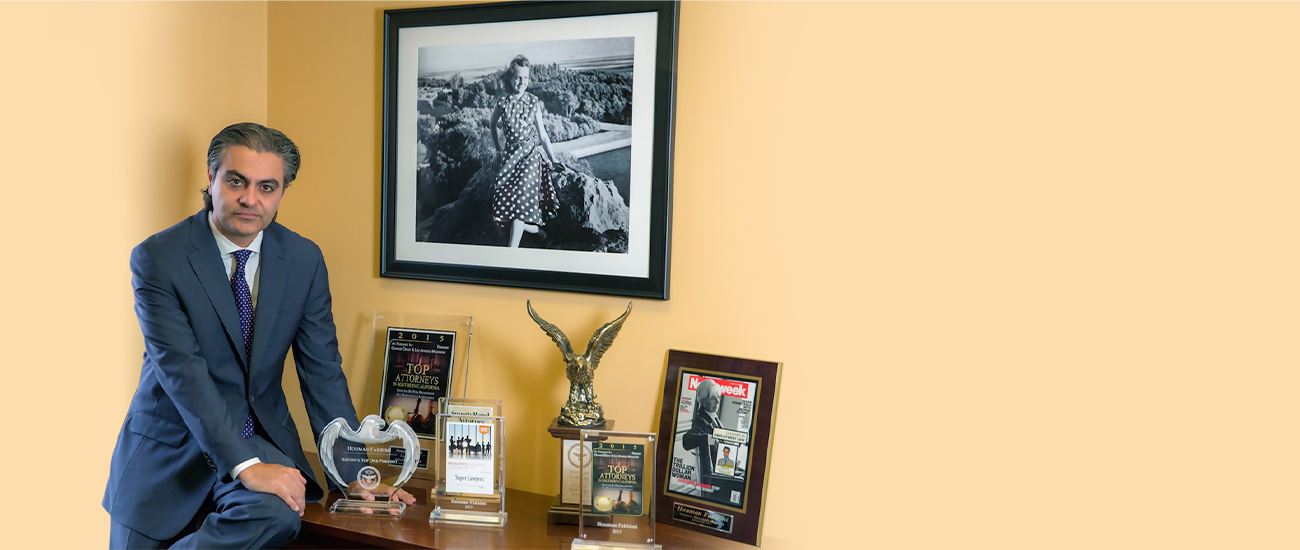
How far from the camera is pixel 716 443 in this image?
1907 millimetres

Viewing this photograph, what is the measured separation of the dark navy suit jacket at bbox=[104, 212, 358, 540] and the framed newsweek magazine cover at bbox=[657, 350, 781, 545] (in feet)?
2.98

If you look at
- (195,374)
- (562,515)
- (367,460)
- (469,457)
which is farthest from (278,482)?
(562,515)

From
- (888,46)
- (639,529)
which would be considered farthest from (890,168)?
(639,529)

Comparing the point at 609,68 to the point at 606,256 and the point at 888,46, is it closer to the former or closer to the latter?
the point at 606,256

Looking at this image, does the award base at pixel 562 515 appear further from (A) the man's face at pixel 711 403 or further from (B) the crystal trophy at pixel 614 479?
(A) the man's face at pixel 711 403

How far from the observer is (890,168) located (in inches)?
70.7

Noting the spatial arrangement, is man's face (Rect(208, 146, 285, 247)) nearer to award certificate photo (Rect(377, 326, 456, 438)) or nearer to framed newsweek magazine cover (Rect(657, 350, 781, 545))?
award certificate photo (Rect(377, 326, 456, 438))

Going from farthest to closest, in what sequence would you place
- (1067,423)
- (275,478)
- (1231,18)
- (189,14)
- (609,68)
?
(189,14) → (609,68) → (275,478) → (1067,423) → (1231,18)

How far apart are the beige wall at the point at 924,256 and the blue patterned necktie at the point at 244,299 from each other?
1.49 feet

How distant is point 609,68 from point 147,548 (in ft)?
5.65

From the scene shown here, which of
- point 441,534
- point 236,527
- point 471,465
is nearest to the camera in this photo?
point 236,527

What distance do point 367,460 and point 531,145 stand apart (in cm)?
98

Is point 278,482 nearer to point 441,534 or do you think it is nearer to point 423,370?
point 441,534

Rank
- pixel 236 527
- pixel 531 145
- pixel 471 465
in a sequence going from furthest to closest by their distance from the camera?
pixel 531 145
pixel 471 465
pixel 236 527
